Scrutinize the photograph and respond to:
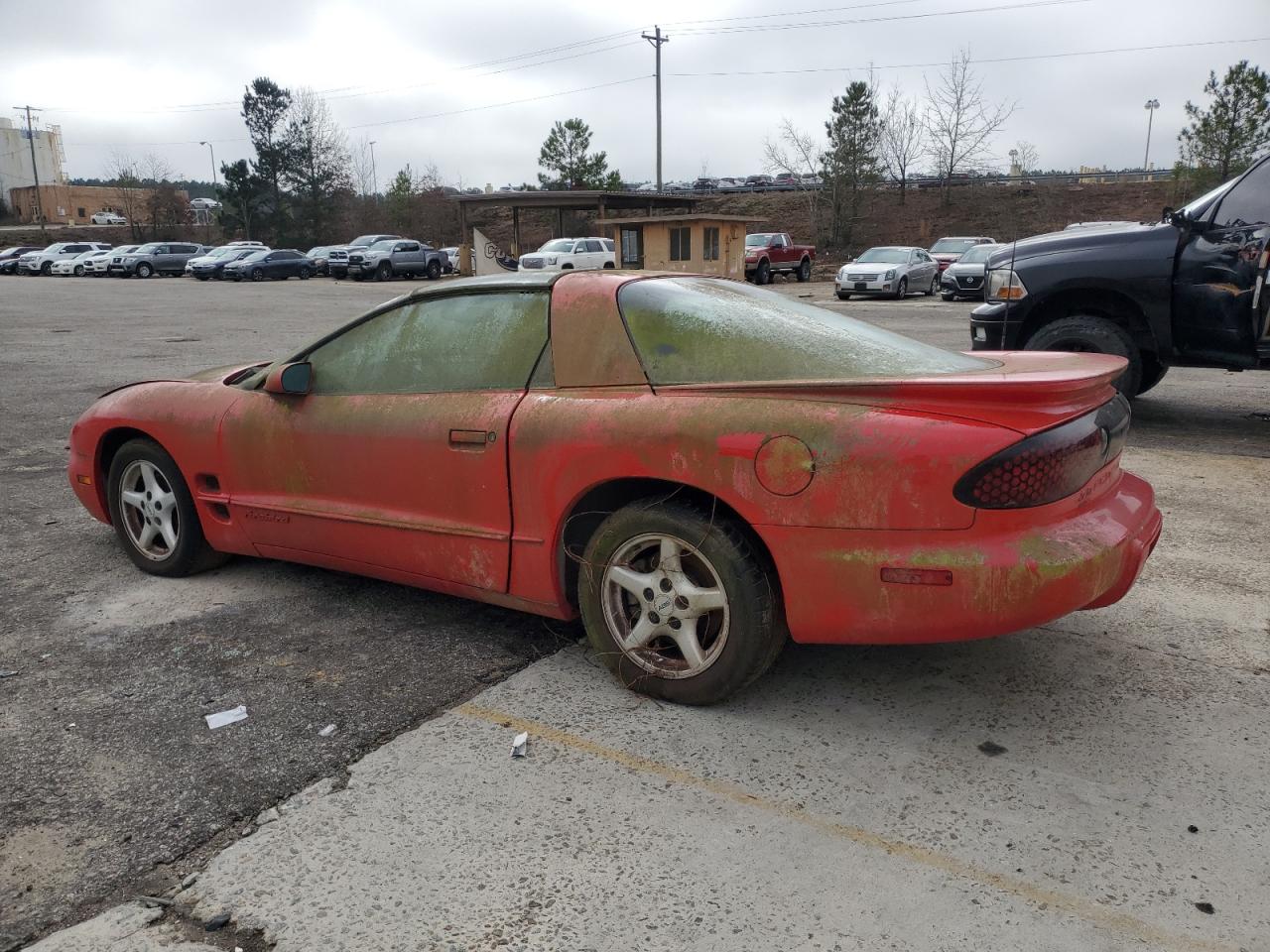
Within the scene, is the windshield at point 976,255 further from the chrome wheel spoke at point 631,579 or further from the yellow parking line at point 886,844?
the yellow parking line at point 886,844

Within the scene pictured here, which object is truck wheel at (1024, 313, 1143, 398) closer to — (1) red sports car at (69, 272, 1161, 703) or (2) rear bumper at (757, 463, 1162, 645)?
(1) red sports car at (69, 272, 1161, 703)

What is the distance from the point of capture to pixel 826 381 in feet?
9.91

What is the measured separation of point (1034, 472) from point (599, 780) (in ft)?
5.06

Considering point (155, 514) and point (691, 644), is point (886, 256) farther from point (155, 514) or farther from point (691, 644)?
point (691, 644)

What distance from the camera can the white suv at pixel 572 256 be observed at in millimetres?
31719

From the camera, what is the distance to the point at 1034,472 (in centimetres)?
280

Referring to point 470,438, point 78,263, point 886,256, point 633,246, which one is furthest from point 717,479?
point 78,263

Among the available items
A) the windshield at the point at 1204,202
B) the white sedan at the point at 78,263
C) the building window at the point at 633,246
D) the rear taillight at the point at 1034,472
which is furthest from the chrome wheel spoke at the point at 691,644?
the white sedan at the point at 78,263

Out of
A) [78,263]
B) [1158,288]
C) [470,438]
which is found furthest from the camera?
[78,263]

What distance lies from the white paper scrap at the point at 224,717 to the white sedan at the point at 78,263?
48757mm

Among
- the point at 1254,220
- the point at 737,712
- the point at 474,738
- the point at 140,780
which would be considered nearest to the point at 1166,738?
the point at 737,712

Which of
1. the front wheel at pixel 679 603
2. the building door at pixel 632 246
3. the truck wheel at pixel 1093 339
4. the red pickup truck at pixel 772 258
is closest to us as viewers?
the front wheel at pixel 679 603

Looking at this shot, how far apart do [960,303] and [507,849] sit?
82.2 ft

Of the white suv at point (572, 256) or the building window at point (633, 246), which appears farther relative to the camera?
the building window at point (633, 246)
